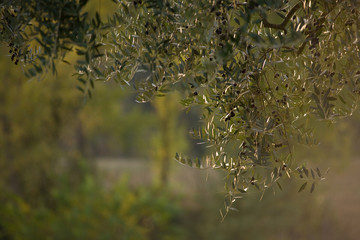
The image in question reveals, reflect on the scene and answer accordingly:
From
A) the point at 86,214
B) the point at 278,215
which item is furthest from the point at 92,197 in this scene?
the point at 278,215

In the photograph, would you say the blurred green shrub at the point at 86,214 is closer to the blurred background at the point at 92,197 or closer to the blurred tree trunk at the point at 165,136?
the blurred background at the point at 92,197

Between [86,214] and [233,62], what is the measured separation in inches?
364

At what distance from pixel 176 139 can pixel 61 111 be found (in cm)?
554

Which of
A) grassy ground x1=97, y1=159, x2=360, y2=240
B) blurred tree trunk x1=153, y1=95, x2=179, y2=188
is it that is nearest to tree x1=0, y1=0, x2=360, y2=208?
grassy ground x1=97, y1=159, x2=360, y2=240

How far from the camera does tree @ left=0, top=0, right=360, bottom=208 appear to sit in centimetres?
160

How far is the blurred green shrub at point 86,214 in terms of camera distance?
34.8 ft

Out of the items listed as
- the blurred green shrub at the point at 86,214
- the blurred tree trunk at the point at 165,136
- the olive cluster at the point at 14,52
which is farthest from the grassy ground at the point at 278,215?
the olive cluster at the point at 14,52

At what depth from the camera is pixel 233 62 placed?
1.71m

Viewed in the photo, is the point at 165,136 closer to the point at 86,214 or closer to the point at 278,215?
the point at 278,215

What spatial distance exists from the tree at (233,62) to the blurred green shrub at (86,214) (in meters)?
8.79

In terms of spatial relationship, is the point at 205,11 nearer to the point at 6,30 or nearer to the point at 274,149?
the point at 274,149

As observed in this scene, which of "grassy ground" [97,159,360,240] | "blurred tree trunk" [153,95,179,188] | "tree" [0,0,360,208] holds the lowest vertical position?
"grassy ground" [97,159,360,240]

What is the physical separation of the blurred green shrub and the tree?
8.79 m

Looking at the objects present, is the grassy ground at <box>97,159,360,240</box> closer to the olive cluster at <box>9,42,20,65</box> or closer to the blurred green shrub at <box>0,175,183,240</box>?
the blurred green shrub at <box>0,175,183,240</box>
